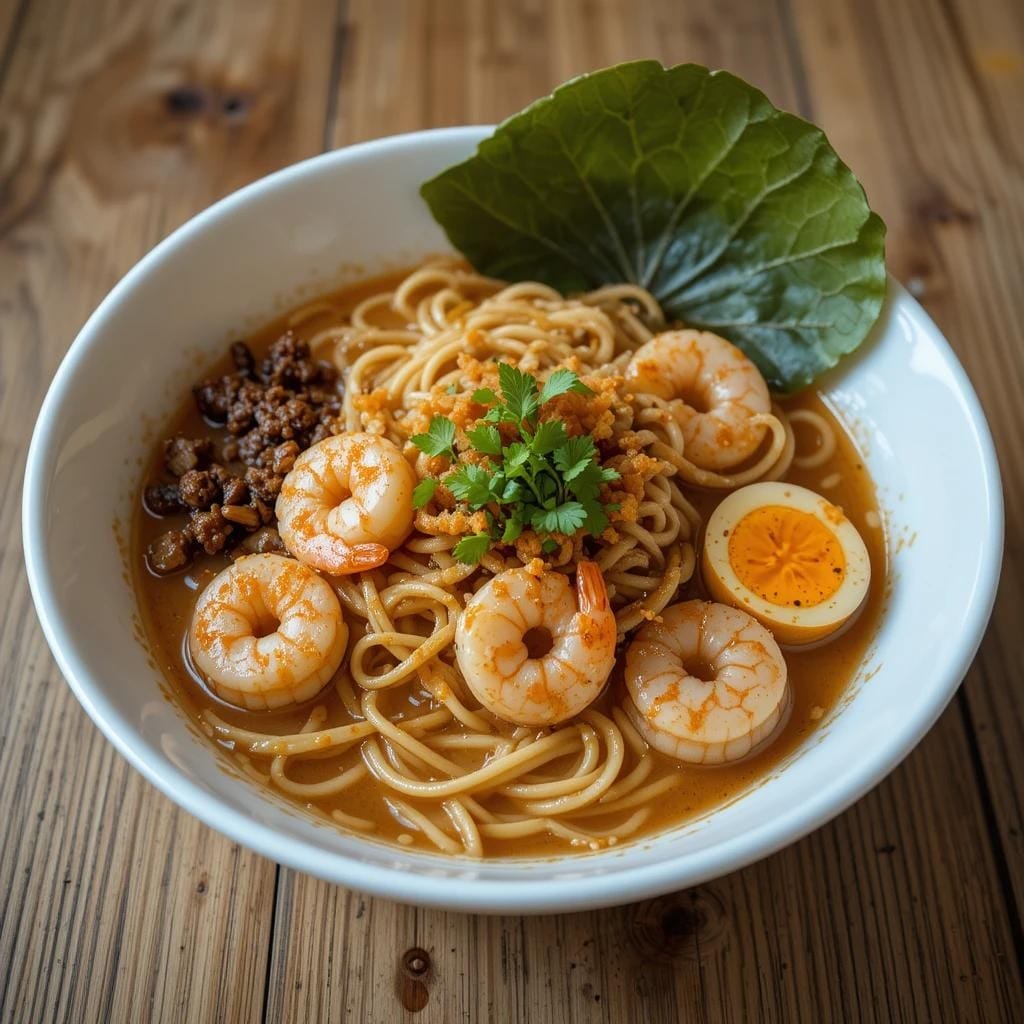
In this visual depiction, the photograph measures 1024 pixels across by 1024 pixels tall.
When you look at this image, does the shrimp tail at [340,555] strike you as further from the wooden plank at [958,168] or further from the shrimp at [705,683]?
the wooden plank at [958,168]

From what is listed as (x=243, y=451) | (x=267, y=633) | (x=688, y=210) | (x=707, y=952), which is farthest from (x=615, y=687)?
(x=688, y=210)

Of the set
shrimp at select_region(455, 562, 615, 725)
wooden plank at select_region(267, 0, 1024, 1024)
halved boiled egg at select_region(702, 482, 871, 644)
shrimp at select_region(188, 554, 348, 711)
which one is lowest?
wooden plank at select_region(267, 0, 1024, 1024)

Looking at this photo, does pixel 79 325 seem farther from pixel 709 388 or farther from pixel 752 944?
pixel 752 944

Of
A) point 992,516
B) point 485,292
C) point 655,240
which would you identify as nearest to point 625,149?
point 655,240

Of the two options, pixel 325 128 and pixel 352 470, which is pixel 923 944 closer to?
pixel 352 470

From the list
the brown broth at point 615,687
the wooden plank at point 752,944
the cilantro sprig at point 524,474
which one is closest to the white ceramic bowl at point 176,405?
the brown broth at point 615,687

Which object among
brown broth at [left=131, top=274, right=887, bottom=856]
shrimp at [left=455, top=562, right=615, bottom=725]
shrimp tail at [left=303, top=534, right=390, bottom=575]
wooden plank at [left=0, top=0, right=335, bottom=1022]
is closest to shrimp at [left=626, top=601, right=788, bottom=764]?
brown broth at [left=131, top=274, right=887, bottom=856]

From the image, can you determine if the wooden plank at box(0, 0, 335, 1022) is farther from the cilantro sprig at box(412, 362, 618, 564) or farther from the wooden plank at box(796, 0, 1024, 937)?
the wooden plank at box(796, 0, 1024, 937)
